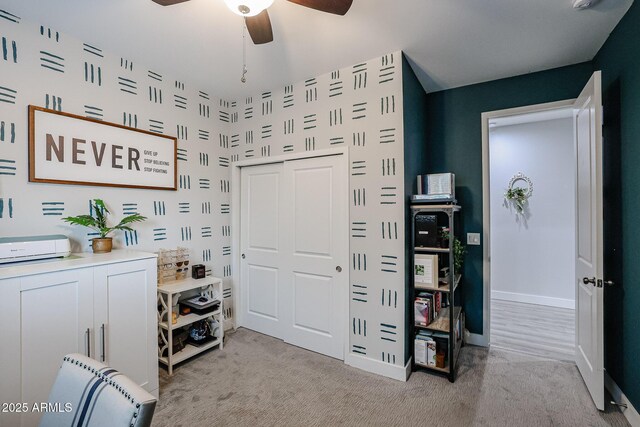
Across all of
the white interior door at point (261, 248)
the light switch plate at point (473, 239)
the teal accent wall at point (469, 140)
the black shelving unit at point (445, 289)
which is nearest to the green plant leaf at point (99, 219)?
the white interior door at point (261, 248)

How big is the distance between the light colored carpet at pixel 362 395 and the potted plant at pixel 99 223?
1179 mm

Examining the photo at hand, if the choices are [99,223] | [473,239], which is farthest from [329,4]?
[473,239]

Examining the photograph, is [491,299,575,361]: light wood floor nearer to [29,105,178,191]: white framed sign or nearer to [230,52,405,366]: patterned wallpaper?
[230,52,405,366]: patterned wallpaper

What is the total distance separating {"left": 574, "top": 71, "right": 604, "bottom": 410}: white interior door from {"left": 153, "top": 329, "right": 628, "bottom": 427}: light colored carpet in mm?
264

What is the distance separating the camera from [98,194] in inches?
88.9

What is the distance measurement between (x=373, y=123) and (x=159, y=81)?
6.65ft

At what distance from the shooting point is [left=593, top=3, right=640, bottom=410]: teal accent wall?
176 cm

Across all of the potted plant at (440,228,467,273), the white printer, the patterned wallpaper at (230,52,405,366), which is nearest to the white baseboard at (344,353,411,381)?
the patterned wallpaper at (230,52,405,366)

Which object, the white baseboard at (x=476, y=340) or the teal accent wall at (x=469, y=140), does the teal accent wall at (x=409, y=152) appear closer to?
the teal accent wall at (x=469, y=140)

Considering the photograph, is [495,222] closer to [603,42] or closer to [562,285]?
[562,285]

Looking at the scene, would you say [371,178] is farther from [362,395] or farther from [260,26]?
[362,395]

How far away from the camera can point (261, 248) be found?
10.5 ft

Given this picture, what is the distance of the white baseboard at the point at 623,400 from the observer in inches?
68.9

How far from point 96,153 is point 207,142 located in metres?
1.08
